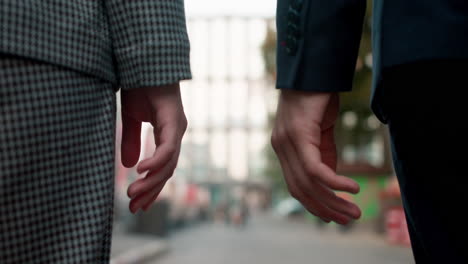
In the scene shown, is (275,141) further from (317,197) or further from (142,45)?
(142,45)

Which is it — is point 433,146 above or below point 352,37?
below

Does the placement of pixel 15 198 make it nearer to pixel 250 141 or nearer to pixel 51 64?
pixel 51 64

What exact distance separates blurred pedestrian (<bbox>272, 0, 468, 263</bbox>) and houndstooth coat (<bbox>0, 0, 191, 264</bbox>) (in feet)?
0.86

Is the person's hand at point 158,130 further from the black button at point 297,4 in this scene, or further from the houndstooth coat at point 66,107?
the black button at point 297,4

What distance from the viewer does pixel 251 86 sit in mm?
51906

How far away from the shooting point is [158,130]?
3.63 ft

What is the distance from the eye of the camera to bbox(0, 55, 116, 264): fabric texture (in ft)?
2.90

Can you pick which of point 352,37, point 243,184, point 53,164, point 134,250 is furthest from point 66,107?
point 243,184

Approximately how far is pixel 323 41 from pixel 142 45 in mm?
358

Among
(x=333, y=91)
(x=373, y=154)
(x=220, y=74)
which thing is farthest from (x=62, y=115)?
(x=220, y=74)

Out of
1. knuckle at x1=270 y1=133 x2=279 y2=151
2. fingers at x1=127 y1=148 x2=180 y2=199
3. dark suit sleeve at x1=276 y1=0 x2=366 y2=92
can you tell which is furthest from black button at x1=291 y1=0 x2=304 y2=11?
fingers at x1=127 y1=148 x2=180 y2=199

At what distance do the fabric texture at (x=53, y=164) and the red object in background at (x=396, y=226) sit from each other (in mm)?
A: 13220

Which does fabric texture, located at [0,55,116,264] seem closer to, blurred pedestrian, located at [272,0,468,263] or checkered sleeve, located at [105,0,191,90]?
checkered sleeve, located at [105,0,191,90]

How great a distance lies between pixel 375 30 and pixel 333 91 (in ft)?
0.64
